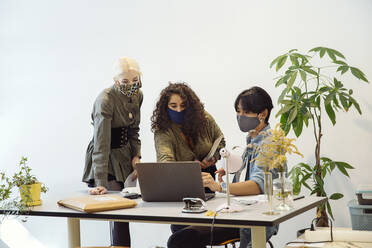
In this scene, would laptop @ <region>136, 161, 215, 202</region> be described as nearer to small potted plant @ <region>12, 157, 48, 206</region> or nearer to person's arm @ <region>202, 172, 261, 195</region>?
person's arm @ <region>202, 172, 261, 195</region>

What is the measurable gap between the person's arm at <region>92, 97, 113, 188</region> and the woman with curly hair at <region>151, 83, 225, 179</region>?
1.09ft

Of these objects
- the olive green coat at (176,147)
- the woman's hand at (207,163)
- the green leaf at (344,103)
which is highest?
the green leaf at (344,103)

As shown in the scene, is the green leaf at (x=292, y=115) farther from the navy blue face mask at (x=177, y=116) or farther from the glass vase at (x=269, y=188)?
the glass vase at (x=269, y=188)

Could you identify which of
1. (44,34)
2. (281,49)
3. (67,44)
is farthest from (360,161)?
(44,34)

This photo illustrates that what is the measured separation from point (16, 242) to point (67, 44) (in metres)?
2.09

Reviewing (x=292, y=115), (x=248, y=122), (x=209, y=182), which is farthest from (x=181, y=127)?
(x=292, y=115)

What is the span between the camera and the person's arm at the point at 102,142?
3087 mm

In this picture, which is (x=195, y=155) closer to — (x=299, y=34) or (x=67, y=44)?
(x=299, y=34)

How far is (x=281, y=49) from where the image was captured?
3.98 meters

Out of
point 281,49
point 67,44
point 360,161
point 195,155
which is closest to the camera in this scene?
point 195,155

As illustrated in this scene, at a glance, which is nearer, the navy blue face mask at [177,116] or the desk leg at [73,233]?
the desk leg at [73,233]

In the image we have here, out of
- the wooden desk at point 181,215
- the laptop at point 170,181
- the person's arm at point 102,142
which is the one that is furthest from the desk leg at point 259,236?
the person's arm at point 102,142

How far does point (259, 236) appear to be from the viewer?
6.00ft

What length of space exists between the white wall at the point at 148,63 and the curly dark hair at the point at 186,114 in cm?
122
